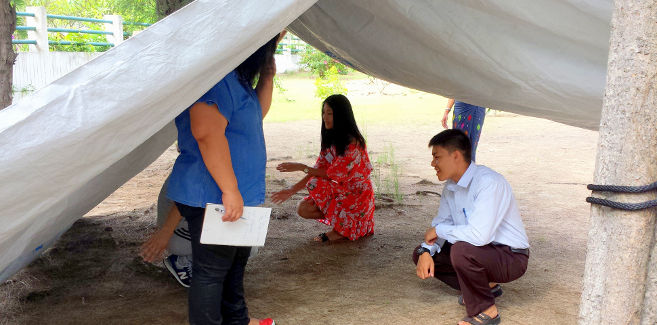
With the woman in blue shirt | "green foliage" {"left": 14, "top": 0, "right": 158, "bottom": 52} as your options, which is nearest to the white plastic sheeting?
the woman in blue shirt

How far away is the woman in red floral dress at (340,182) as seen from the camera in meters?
3.91

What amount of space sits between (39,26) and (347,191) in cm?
1072

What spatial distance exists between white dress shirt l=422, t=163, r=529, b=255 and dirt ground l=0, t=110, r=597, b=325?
387mm

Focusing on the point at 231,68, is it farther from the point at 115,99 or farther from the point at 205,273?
the point at 205,273

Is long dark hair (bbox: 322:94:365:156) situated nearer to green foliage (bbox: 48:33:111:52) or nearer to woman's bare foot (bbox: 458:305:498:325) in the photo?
woman's bare foot (bbox: 458:305:498:325)

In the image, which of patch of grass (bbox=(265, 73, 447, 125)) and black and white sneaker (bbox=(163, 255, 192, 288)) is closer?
black and white sneaker (bbox=(163, 255, 192, 288))

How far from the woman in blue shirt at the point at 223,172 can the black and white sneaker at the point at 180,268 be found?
86 cm

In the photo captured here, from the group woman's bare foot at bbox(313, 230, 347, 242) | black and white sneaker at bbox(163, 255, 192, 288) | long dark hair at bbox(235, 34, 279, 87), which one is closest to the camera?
long dark hair at bbox(235, 34, 279, 87)

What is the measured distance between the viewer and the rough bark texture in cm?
168

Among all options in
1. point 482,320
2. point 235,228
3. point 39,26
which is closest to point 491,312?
point 482,320

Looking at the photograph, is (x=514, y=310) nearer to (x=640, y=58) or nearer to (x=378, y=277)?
(x=378, y=277)

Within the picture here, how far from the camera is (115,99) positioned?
5.38ft

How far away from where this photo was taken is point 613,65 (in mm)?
1728

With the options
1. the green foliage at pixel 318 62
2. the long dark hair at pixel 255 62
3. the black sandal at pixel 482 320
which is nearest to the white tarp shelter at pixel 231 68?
the long dark hair at pixel 255 62
